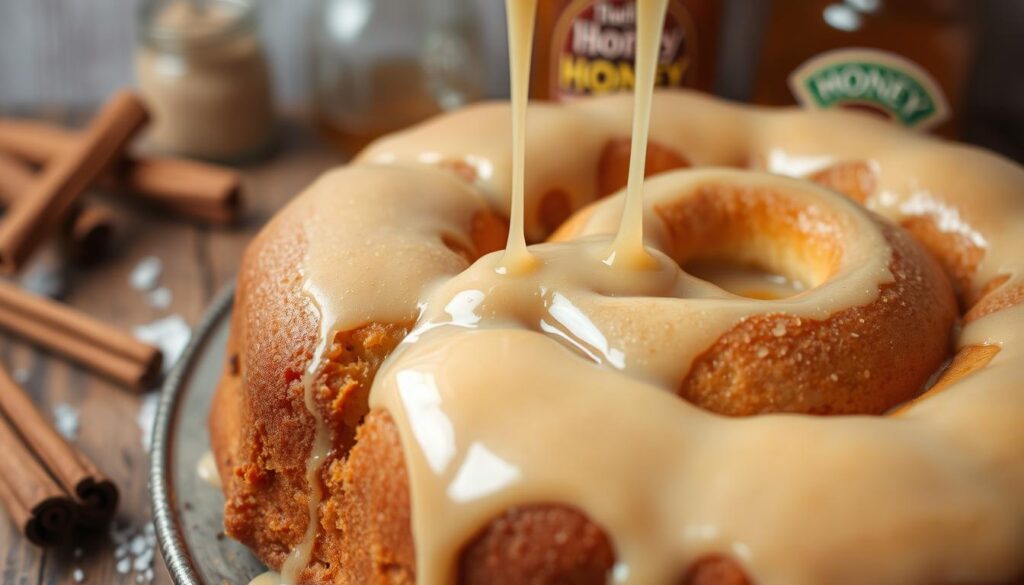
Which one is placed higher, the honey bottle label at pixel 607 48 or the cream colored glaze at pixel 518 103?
the cream colored glaze at pixel 518 103

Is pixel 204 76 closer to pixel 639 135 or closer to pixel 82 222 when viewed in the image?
pixel 82 222

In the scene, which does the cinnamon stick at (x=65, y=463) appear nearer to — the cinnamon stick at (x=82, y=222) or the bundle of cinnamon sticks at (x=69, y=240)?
the bundle of cinnamon sticks at (x=69, y=240)

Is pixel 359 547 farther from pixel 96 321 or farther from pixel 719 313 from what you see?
pixel 96 321

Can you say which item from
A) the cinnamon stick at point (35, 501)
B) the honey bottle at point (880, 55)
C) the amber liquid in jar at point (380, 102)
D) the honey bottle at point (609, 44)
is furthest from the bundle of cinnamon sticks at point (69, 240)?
the honey bottle at point (880, 55)

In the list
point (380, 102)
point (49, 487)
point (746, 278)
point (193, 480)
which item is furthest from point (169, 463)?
point (380, 102)

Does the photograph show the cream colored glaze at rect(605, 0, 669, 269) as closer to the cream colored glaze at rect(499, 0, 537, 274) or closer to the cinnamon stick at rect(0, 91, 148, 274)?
the cream colored glaze at rect(499, 0, 537, 274)
